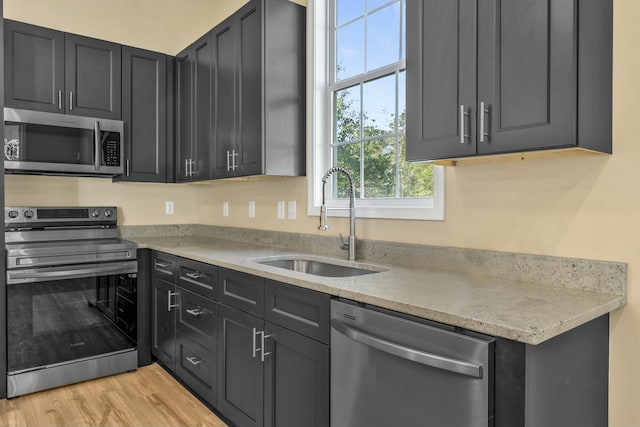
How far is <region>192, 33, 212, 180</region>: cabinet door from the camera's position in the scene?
3098 millimetres

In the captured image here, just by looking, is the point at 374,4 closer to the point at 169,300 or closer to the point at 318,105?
the point at 318,105

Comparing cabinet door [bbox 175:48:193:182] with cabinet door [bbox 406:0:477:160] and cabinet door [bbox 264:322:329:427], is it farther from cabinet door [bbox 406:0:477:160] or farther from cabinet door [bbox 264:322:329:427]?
cabinet door [bbox 406:0:477:160]

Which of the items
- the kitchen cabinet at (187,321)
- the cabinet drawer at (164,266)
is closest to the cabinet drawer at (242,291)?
the kitchen cabinet at (187,321)

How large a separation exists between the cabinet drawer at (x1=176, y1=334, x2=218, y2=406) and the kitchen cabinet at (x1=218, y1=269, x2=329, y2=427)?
0.32ft

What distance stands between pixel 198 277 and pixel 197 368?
0.54 m

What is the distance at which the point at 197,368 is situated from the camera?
98.4 inches

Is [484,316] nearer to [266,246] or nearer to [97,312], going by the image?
[266,246]

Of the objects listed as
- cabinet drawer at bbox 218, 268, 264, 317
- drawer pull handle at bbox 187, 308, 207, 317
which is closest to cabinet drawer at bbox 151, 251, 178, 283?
drawer pull handle at bbox 187, 308, 207, 317

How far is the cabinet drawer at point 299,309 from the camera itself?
162cm

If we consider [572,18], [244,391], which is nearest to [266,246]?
[244,391]

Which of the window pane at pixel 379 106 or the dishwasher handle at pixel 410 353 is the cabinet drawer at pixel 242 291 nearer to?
the dishwasher handle at pixel 410 353

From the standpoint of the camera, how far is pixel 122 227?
358 cm

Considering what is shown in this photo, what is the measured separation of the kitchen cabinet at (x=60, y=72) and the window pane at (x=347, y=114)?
1.76m

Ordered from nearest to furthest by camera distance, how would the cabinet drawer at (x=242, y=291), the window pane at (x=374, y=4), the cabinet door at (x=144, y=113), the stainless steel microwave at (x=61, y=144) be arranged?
1. the cabinet drawer at (x=242, y=291)
2. the window pane at (x=374, y=4)
3. the stainless steel microwave at (x=61, y=144)
4. the cabinet door at (x=144, y=113)
